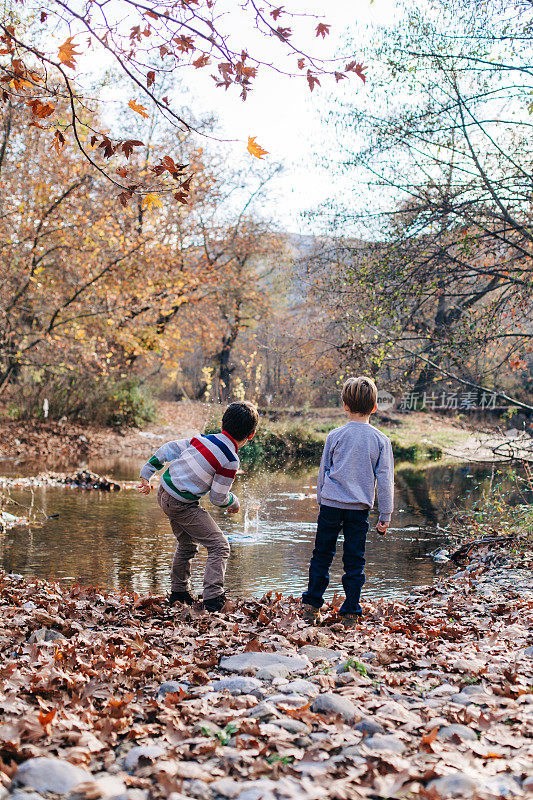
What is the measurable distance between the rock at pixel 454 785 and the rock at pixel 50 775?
3.71 feet

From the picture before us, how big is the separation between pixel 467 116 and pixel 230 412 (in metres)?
5.18

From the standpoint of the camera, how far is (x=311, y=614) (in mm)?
4953

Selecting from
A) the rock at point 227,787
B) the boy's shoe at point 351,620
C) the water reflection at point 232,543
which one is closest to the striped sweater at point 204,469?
the boy's shoe at point 351,620

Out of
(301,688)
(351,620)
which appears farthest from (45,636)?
(351,620)

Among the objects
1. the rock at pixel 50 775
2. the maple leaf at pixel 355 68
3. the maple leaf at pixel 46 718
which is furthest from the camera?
the maple leaf at pixel 355 68

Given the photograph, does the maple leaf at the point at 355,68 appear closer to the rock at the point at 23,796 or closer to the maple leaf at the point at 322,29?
the maple leaf at the point at 322,29

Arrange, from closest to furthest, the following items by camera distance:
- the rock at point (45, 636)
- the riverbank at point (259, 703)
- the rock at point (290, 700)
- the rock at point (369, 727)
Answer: the riverbank at point (259, 703) → the rock at point (369, 727) → the rock at point (290, 700) → the rock at point (45, 636)

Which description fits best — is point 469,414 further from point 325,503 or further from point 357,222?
point 325,503

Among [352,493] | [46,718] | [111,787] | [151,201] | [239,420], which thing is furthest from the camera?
[239,420]

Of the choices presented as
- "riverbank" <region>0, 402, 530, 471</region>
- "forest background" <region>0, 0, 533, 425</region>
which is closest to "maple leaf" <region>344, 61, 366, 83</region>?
"forest background" <region>0, 0, 533, 425</region>

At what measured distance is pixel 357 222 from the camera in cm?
909

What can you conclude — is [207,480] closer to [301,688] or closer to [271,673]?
[271,673]

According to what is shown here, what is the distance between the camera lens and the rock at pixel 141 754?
2.44m

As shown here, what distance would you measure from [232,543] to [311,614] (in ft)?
12.0
